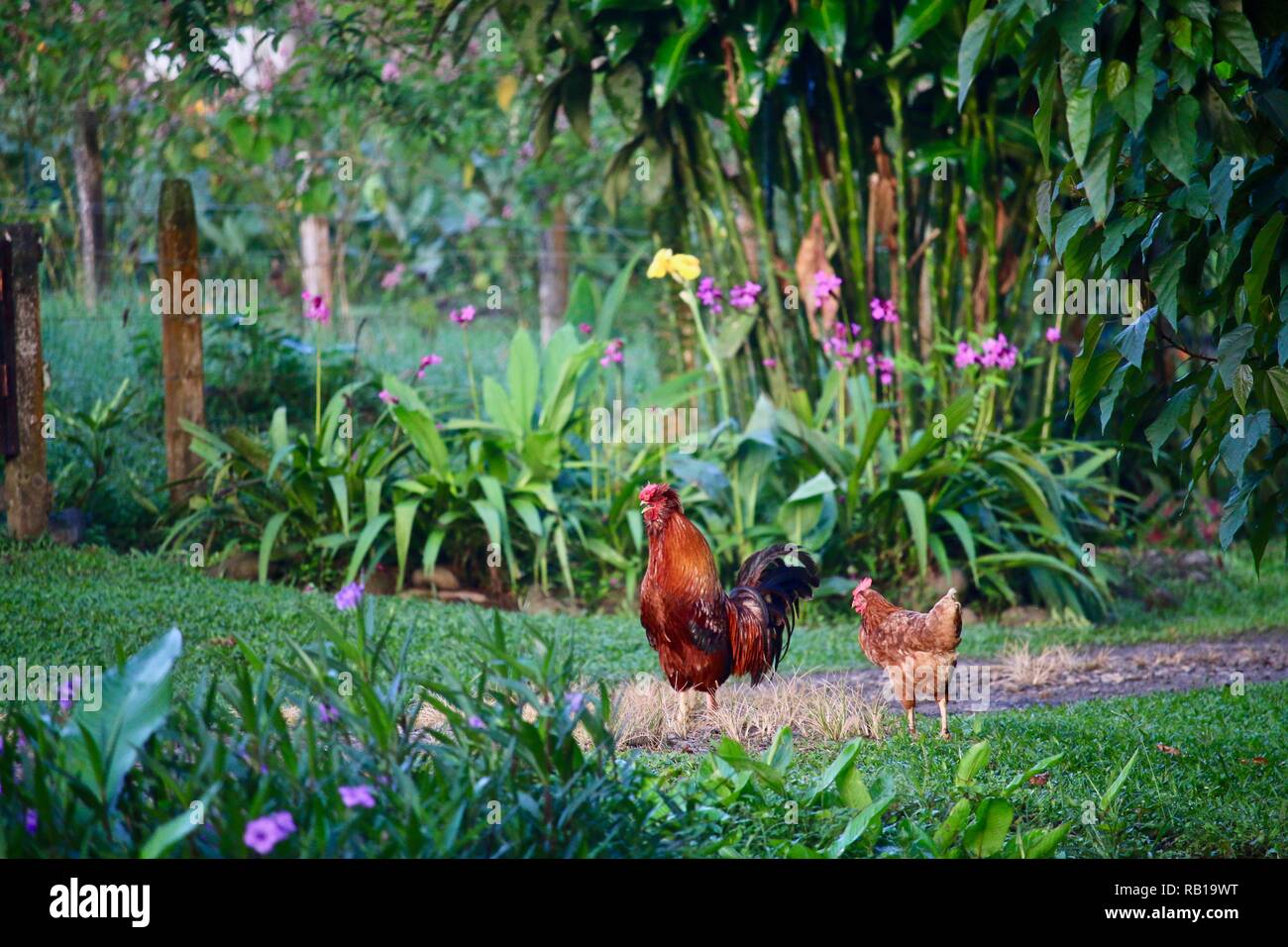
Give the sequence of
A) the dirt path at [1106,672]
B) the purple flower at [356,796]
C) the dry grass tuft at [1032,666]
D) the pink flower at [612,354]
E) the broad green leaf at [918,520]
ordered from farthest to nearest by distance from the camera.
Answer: the pink flower at [612,354] < the broad green leaf at [918,520] < the dry grass tuft at [1032,666] < the dirt path at [1106,672] < the purple flower at [356,796]

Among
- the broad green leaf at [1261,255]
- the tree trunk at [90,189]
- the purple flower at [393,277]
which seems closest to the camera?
the broad green leaf at [1261,255]

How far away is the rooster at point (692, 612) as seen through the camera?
4.33 m

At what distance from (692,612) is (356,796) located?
1788mm

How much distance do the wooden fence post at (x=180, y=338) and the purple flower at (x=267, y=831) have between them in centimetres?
463

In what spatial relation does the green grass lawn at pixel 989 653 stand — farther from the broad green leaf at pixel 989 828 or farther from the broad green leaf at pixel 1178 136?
the broad green leaf at pixel 1178 136

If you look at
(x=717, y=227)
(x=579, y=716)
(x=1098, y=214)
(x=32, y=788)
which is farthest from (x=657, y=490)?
(x=717, y=227)

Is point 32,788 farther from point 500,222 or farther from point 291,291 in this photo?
point 500,222

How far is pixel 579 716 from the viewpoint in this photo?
305 centimetres

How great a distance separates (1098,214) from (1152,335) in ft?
4.36

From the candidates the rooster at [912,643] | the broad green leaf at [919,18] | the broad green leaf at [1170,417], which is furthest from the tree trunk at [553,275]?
the broad green leaf at [1170,417]

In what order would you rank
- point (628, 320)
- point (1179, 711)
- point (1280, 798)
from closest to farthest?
point (1280, 798)
point (1179, 711)
point (628, 320)

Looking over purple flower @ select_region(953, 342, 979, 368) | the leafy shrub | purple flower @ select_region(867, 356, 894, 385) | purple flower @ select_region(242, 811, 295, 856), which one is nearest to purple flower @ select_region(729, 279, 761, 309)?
purple flower @ select_region(867, 356, 894, 385)

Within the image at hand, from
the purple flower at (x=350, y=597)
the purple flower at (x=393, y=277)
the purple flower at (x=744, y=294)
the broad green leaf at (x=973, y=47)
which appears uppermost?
the purple flower at (x=393, y=277)

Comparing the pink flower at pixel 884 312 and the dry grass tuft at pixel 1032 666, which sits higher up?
the pink flower at pixel 884 312
